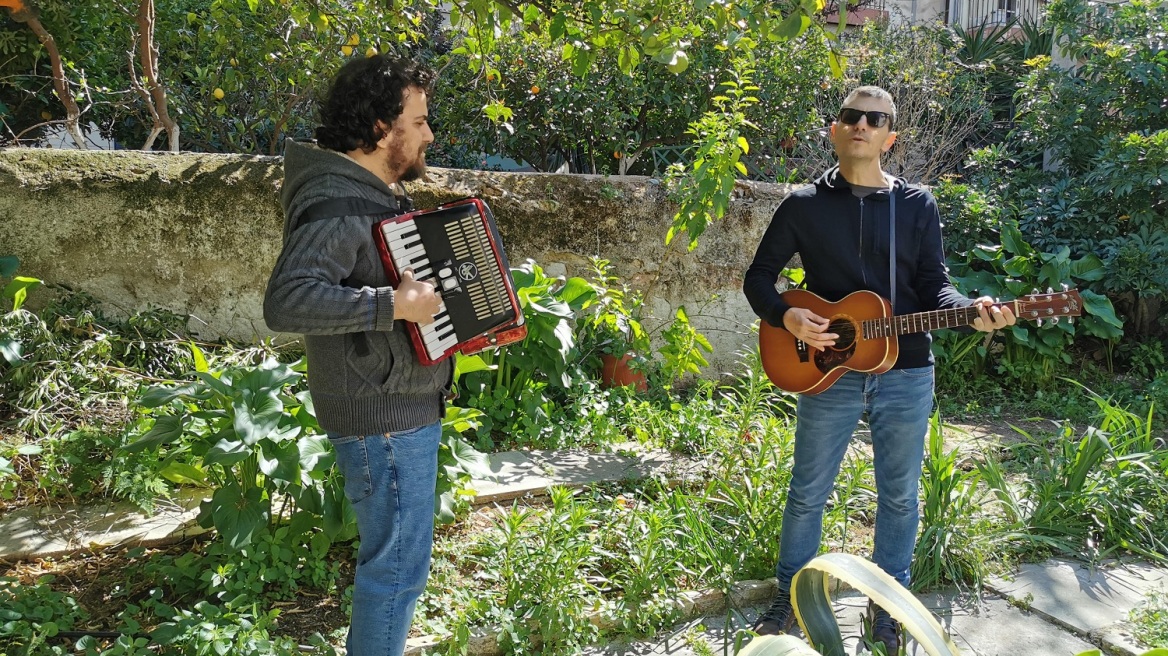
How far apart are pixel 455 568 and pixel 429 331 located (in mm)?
1373

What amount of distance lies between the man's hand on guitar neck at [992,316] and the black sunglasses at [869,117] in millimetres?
667

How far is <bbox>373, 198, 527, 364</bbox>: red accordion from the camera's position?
7.41 feet

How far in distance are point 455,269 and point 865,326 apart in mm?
1375

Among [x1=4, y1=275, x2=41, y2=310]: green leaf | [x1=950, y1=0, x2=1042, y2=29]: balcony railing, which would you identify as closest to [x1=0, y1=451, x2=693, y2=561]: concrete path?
[x1=4, y1=275, x2=41, y2=310]: green leaf

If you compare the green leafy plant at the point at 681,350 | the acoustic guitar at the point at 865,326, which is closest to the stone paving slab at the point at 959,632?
the acoustic guitar at the point at 865,326

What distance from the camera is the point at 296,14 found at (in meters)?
3.68

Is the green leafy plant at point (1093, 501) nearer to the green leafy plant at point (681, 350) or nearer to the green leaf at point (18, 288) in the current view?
the green leafy plant at point (681, 350)

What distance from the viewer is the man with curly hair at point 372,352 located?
7.15 ft

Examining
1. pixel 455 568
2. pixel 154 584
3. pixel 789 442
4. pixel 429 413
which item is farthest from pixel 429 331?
pixel 789 442

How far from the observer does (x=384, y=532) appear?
2.24 m

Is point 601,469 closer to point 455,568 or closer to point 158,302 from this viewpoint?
point 455,568

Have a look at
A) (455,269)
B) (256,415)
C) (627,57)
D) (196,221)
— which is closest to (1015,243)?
(627,57)

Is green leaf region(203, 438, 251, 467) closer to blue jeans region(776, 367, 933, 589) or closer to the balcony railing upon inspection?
blue jeans region(776, 367, 933, 589)

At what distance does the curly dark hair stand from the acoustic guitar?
1.57 meters
